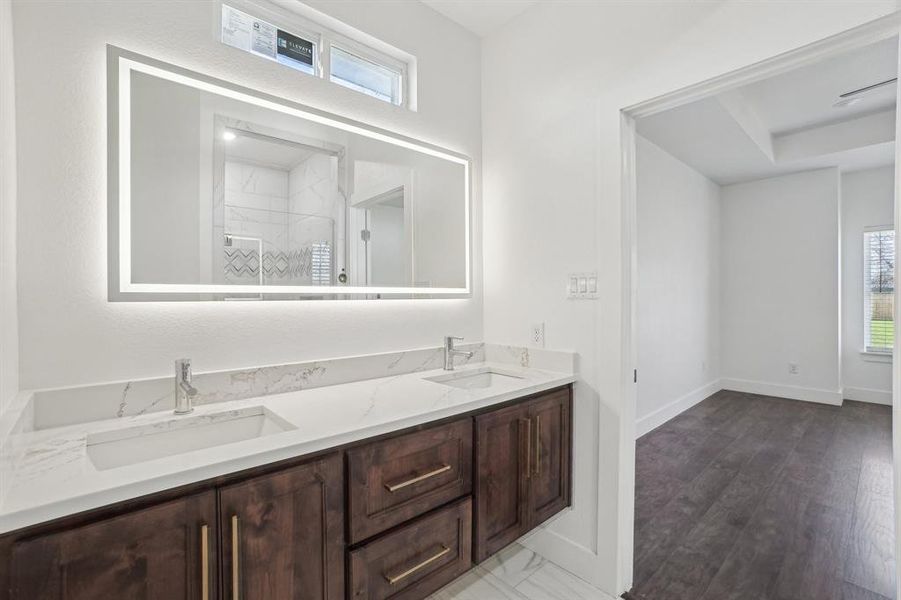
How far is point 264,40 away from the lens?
1.70 meters

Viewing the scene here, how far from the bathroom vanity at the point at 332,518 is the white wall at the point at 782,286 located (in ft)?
15.2

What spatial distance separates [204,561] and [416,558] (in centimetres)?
65

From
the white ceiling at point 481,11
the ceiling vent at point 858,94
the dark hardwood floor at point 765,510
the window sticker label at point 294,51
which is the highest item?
the ceiling vent at point 858,94

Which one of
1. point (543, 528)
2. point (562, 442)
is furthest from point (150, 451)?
point (543, 528)

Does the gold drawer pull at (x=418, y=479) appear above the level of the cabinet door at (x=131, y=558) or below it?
below

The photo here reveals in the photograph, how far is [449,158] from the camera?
228 cm

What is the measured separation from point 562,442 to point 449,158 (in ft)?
5.08

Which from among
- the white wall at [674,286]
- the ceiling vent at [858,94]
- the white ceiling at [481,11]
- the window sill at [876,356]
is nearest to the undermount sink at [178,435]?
the white ceiling at [481,11]

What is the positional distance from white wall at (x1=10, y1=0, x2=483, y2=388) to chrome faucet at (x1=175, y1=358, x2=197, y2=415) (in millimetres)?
110

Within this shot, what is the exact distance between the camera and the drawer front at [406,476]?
1205 millimetres

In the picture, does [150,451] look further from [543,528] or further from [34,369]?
[543,528]

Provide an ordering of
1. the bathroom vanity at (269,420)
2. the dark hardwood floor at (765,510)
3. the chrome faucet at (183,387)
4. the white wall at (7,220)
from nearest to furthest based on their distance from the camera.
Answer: the bathroom vanity at (269,420), the white wall at (7,220), the chrome faucet at (183,387), the dark hardwood floor at (765,510)

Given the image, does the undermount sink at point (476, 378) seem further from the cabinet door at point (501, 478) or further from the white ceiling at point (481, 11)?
the white ceiling at point (481, 11)

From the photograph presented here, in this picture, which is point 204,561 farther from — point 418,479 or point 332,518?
point 418,479
